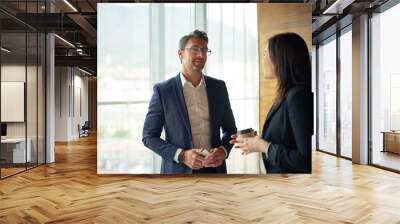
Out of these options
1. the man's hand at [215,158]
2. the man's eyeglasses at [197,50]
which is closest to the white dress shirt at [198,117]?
the man's hand at [215,158]

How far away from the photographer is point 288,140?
583 cm

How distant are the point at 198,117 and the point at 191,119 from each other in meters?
0.11

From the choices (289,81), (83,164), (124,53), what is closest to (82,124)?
(83,164)

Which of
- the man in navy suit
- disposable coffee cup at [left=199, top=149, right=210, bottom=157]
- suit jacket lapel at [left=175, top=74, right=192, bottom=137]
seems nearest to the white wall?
the man in navy suit

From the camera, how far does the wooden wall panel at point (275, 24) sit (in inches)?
240

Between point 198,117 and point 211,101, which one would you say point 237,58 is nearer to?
point 211,101

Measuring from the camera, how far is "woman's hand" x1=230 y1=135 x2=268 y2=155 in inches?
239

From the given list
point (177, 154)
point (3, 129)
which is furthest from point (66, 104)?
point (177, 154)

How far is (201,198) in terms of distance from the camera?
5.12m

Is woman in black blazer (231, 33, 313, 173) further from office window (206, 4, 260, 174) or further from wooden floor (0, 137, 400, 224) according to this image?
wooden floor (0, 137, 400, 224)

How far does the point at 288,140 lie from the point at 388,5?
3786 mm

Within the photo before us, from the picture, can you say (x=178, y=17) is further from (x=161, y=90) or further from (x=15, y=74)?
(x=15, y=74)

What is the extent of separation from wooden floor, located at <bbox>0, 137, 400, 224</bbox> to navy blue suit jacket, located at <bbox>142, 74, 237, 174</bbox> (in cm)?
51

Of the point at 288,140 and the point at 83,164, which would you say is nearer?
the point at 288,140
